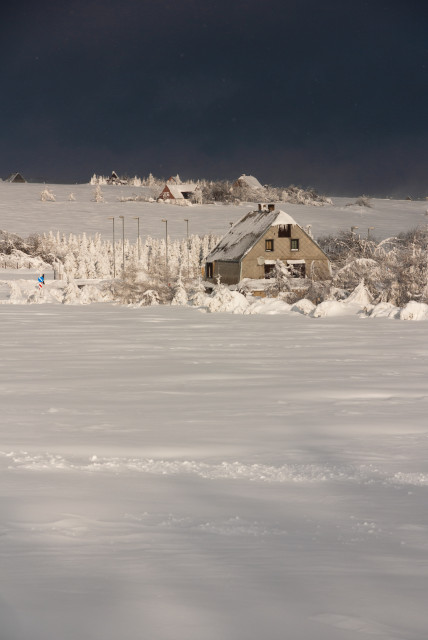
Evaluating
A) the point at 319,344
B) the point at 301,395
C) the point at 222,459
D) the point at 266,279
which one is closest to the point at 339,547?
the point at 222,459

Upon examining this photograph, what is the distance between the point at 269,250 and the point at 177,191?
95.3m

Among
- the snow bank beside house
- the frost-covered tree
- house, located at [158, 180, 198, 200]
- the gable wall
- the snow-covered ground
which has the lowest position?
the snow-covered ground

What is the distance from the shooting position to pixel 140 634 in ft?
14.5

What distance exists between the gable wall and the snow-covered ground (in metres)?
36.8

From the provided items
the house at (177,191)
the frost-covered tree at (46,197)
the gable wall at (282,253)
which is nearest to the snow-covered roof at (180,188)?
the house at (177,191)

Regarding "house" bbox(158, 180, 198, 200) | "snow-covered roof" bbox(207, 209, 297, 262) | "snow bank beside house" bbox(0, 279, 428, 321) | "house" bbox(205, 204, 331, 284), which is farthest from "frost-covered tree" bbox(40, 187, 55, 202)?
"snow bank beside house" bbox(0, 279, 428, 321)

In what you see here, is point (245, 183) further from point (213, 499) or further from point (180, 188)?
point (213, 499)

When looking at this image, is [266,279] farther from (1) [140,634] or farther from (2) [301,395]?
(1) [140,634]

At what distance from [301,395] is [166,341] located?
429 inches

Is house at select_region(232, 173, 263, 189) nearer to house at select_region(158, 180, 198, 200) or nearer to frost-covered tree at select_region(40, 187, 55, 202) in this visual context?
house at select_region(158, 180, 198, 200)

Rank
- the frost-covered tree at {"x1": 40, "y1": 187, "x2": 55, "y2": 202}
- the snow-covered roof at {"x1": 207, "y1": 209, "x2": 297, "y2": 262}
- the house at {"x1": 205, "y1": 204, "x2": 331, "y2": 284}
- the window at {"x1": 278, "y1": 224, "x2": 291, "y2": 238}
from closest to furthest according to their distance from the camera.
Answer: the house at {"x1": 205, "y1": 204, "x2": 331, "y2": 284}
the snow-covered roof at {"x1": 207, "y1": 209, "x2": 297, "y2": 262}
the window at {"x1": 278, "y1": 224, "x2": 291, "y2": 238}
the frost-covered tree at {"x1": 40, "y1": 187, "x2": 55, "y2": 202}

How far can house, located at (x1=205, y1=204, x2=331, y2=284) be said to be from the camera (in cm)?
5538

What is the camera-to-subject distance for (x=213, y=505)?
22.8 ft

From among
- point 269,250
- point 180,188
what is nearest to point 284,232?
point 269,250
